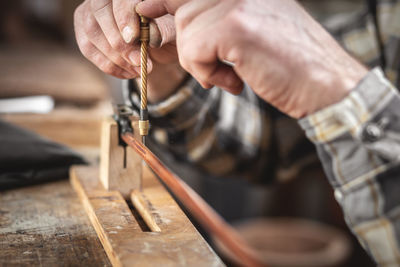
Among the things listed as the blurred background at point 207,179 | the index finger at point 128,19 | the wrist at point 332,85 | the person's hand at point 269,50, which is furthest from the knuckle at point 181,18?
the blurred background at point 207,179

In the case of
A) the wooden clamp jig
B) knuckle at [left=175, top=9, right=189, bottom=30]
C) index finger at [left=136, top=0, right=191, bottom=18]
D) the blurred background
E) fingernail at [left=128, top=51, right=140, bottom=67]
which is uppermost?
index finger at [left=136, top=0, right=191, bottom=18]

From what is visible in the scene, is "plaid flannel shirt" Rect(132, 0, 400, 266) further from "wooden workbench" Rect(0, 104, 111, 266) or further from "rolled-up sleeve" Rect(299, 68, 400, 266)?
"wooden workbench" Rect(0, 104, 111, 266)

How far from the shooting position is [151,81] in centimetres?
121

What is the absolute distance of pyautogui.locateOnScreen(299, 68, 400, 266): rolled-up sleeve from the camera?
70cm

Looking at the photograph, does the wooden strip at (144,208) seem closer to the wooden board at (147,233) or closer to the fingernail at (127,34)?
the wooden board at (147,233)

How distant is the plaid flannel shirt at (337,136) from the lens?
71 centimetres

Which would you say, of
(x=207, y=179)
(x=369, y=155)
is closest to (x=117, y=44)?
(x=369, y=155)

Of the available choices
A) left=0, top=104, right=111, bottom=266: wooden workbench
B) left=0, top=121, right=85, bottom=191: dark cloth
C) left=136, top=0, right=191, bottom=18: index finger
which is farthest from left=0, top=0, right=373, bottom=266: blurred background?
left=136, top=0, right=191, bottom=18: index finger

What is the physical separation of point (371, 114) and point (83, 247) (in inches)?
22.8

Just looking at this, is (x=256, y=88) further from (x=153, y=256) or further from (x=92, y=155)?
(x=92, y=155)

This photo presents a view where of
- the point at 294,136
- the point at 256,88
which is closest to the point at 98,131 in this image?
the point at 294,136

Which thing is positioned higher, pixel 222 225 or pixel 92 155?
pixel 222 225

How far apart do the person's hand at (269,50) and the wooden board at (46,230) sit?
390 millimetres

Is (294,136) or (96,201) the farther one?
(294,136)
